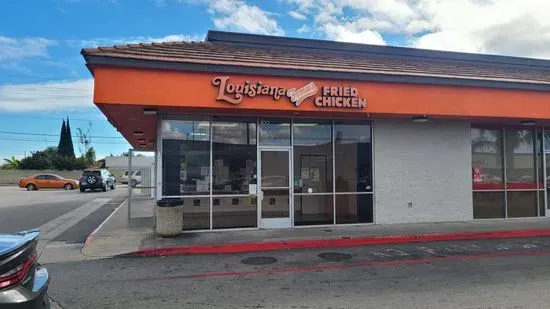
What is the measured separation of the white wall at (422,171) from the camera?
14023 mm

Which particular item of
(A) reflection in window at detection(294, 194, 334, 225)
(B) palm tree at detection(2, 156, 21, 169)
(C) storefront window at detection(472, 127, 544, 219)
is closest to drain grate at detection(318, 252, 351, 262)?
(A) reflection in window at detection(294, 194, 334, 225)

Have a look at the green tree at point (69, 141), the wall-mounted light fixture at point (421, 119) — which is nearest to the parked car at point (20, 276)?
the wall-mounted light fixture at point (421, 119)

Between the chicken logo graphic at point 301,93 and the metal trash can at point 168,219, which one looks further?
the chicken logo graphic at point 301,93

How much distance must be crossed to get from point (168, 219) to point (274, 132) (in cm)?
400

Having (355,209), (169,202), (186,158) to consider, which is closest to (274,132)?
(186,158)

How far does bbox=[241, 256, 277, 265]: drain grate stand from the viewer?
9.09 m

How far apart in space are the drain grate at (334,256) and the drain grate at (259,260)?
112 cm

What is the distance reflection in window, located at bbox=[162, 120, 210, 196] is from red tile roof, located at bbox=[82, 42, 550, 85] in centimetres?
202

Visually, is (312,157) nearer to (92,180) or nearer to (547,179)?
(547,179)

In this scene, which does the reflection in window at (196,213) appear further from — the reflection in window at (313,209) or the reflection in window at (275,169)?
the reflection in window at (313,209)

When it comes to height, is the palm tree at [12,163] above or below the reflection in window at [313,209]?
above

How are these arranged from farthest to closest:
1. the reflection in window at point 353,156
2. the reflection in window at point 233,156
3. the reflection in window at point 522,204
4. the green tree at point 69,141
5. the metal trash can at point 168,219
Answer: the green tree at point 69,141 < the reflection in window at point 522,204 < the reflection in window at point 353,156 < the reflection in window at point 233,156 < the metal trash can at point 168,219

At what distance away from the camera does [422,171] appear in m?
14.3

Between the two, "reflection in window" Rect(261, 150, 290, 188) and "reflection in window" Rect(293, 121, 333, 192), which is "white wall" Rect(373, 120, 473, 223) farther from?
"reflection in window" Rect(261, 150, 290, 188)
